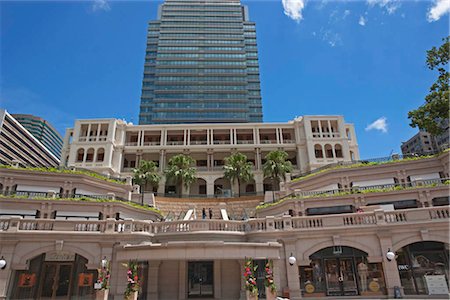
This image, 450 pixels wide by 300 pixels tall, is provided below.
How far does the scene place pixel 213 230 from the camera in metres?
19.1

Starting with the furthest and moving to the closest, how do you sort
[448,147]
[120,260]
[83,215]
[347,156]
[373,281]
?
[347,156]
[448,147]
[83,215]
[373,281]
[120,260]

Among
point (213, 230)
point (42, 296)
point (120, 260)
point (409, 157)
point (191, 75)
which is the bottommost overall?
point (42, 296)

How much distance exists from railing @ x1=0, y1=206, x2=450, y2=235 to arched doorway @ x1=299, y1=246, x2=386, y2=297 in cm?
192

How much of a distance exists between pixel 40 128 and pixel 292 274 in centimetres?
17444

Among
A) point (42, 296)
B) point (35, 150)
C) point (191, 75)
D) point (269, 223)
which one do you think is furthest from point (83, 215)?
point (35, 150)

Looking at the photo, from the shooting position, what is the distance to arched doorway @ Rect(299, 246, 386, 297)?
724 inches

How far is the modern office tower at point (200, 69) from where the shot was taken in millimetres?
103250

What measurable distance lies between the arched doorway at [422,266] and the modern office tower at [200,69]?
85.8 meters

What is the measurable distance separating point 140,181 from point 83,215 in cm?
2231

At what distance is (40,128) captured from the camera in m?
157

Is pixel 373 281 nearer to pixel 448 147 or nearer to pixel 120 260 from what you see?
pixel 120 260

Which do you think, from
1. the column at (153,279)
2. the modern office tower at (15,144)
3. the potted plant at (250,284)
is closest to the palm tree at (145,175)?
the column at (153,279)

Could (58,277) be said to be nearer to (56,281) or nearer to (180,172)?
(56,281)

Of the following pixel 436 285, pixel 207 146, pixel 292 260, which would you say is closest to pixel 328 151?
pixel 207 146
